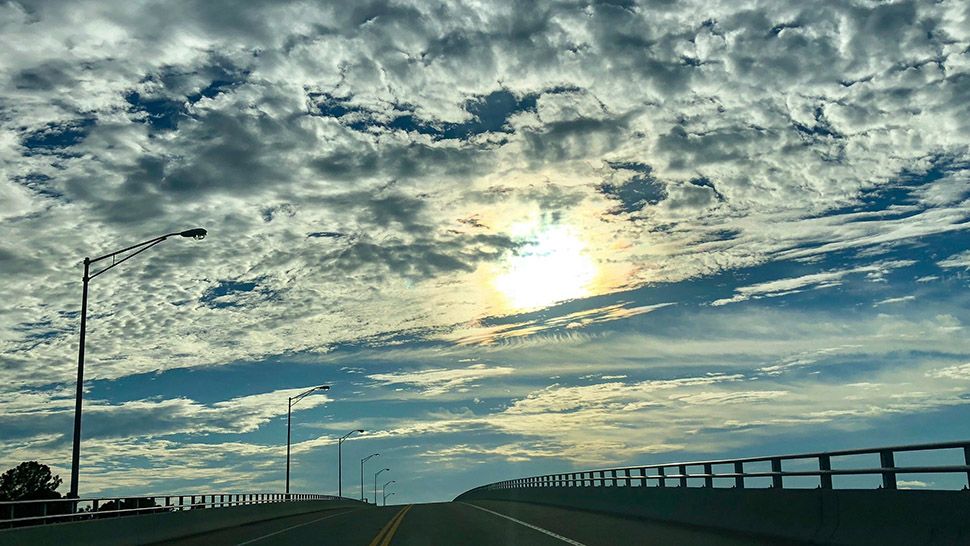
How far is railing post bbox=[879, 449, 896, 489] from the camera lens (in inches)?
566

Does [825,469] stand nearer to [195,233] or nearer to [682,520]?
[682,520]

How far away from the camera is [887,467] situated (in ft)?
47.4

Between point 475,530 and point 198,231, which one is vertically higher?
point 198,231

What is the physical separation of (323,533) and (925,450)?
19331mm

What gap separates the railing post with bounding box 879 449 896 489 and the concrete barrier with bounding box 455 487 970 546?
13cm

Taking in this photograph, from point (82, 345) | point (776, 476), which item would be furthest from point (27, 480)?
point (776, 476)

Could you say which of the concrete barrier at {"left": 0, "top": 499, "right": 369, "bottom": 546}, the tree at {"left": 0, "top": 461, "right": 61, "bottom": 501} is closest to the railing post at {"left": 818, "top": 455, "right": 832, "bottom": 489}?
the concrete barrier at {"left": 0, "top": 499, "right": 369, "bottom": 546}

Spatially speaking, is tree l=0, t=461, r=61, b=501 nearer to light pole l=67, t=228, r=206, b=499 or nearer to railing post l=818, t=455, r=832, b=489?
light pole l=67, t=228, r=206, b=499

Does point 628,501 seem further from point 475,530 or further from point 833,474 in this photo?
point 833,474

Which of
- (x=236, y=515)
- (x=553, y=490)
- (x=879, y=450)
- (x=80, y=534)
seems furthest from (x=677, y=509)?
(x=553, y=490)

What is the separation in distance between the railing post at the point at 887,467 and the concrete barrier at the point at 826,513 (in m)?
0.13

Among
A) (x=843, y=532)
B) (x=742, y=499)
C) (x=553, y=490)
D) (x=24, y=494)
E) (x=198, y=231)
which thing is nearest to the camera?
(x=843, y=532)

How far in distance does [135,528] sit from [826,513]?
18.2 meters

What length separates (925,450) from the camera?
1284 centimetres
